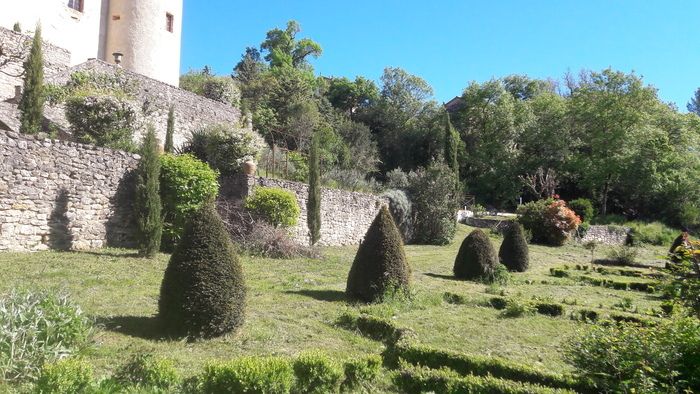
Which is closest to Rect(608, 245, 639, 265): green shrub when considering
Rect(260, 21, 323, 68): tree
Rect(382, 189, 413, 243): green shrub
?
Rect(382, 189, 413, 243): green shrub

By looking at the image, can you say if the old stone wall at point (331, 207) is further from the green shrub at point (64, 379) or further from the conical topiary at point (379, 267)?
the green shrub at point (64, 379)

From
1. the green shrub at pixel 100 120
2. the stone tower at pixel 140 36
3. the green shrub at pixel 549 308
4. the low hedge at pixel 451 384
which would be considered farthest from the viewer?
the stone tower at pixel 140 36

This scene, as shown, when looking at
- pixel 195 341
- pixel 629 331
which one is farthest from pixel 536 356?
pixel 195 341

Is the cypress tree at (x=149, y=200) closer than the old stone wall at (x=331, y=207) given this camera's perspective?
Yes

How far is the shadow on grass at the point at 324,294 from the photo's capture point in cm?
961

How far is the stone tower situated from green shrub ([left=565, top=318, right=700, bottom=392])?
77.8ft

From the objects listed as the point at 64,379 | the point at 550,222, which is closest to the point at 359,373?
the point at 64,379

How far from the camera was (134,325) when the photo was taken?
6.61 metres

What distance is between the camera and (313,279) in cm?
1185

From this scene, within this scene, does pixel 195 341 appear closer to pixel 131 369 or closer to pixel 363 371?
pixel 131 369

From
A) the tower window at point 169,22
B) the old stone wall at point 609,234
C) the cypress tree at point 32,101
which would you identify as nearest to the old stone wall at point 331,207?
the cypress tree at point 32,101

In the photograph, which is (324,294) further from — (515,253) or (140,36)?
(140,36)

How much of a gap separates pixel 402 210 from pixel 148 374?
20202 millimetres

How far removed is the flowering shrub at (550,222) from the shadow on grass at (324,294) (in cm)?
2003
